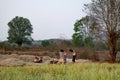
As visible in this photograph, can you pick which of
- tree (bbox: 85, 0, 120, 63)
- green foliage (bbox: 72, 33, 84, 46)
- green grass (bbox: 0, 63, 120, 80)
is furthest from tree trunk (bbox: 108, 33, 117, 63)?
green foliage (bbox: 72, 33, 84, 46)

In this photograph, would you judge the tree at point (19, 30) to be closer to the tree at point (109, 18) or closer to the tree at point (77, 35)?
the tree at point (77, 35)

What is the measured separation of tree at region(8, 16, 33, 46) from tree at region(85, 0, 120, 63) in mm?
44052

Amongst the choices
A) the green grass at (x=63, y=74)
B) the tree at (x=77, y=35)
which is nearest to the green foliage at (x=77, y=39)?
the tree at (x=77, y=35)

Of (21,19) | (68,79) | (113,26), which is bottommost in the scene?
(68,79)

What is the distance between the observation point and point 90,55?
44062 mm

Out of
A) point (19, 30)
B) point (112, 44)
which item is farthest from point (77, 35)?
point (112, 44)

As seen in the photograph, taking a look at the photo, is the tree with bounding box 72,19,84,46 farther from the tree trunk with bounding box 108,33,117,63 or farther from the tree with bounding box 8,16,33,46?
the tree trunk with bounding box 108,33,117,63

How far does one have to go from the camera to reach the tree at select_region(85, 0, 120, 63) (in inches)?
1377

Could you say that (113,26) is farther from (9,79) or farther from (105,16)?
(9,79)

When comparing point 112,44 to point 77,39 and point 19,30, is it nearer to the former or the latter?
point 77,39

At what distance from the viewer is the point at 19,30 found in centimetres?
7888

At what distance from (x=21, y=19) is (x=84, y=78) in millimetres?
70923

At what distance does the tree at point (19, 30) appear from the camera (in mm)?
77787

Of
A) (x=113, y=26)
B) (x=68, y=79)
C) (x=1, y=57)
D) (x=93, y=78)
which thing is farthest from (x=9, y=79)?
(x=1, y=57)
